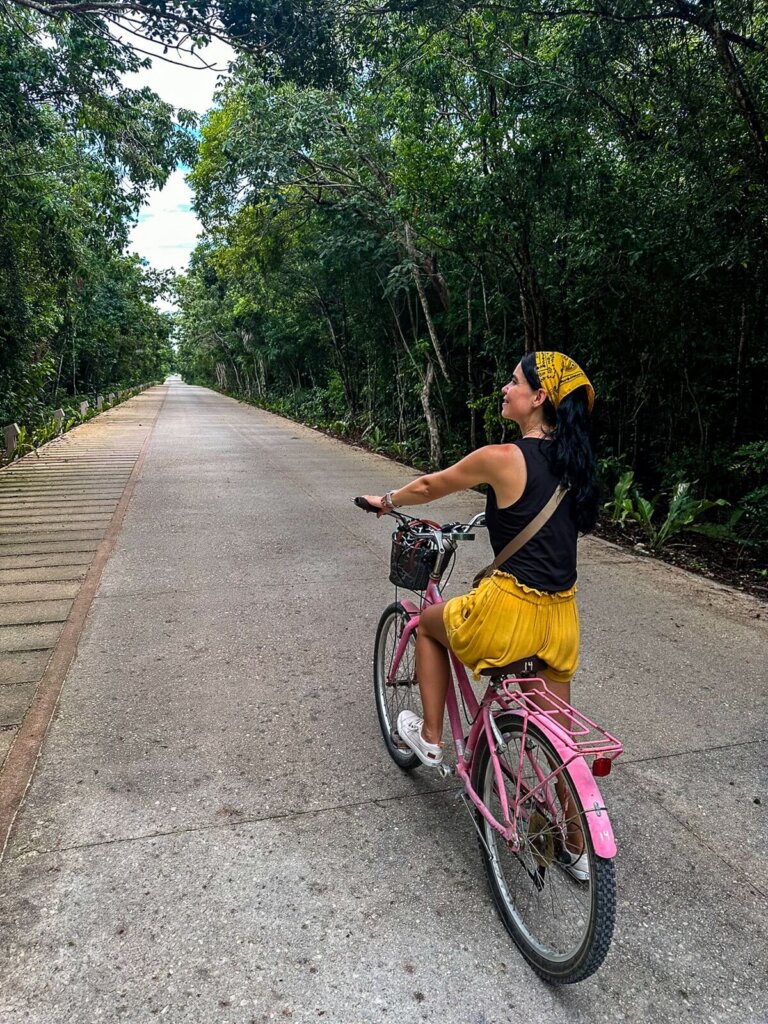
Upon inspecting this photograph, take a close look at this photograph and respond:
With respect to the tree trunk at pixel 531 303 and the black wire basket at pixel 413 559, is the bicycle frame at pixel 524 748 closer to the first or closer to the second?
the black wire basket at pixel 413 559

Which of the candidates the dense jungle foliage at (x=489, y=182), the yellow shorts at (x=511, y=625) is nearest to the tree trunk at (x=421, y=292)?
the dense jungle foliage at (x=489, y=182)

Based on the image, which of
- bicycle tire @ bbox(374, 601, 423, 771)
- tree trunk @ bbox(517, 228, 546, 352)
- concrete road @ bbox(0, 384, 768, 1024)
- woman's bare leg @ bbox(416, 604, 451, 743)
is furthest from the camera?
tree trunk @ bbox(517, 228, 546, 352)

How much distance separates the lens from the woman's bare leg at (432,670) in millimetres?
2492

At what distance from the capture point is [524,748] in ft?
6.76

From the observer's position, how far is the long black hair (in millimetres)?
2115

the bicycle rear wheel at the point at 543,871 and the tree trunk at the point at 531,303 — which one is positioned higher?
the tree trunk at the point at 531,303

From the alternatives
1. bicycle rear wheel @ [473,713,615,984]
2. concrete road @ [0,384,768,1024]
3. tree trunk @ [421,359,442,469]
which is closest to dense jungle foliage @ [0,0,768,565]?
tree trunk @ [421,359,442,469]

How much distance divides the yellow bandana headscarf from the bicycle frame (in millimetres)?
903

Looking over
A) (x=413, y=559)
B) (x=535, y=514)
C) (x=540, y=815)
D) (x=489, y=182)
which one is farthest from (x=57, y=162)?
(x=540, y=815)

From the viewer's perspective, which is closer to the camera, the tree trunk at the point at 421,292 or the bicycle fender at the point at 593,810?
the bicycle fender at the point at 593,810

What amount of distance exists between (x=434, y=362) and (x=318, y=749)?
10279mm

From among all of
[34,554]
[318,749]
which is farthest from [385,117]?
[318,749]

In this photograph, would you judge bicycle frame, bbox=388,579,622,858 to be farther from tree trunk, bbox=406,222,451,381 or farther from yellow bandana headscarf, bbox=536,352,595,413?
tree trunk, bbox=406,222,451,381

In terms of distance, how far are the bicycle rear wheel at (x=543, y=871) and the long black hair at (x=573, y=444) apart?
0.73 meters
